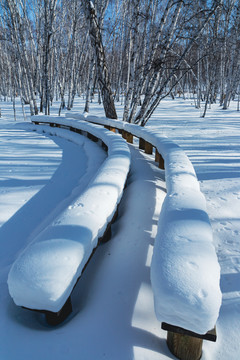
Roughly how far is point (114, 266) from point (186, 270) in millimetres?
848

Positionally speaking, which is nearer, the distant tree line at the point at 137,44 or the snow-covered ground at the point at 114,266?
the snow-covered ground at the point at 114,266

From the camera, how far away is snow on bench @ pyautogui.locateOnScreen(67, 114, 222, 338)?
3.51ft

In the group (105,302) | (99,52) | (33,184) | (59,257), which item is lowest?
(105,302)

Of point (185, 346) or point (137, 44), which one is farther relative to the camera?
point (137, 44)

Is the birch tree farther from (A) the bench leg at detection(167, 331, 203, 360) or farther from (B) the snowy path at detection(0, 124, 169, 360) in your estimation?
(A) the bench leg at detection(167, 331, 203, 360)

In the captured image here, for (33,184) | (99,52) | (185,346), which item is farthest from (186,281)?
(99,52)

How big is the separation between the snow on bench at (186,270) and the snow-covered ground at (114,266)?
0.37 meters

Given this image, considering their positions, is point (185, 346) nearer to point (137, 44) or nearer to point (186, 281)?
point (186, 281)

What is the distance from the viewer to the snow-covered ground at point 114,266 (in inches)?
51.0

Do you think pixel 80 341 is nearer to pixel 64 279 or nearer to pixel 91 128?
pixel 64 279

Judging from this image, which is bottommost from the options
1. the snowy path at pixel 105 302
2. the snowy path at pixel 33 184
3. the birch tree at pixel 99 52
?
the snowy path at pixel 105 302

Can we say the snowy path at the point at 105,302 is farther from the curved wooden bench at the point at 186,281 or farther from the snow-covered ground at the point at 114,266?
the curved wooden bench at the point at 186,281

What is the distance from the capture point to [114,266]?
6.22ft

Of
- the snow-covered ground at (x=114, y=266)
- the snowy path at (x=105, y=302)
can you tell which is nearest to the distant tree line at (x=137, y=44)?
the snow-covered ground at (x=114, y=266)
